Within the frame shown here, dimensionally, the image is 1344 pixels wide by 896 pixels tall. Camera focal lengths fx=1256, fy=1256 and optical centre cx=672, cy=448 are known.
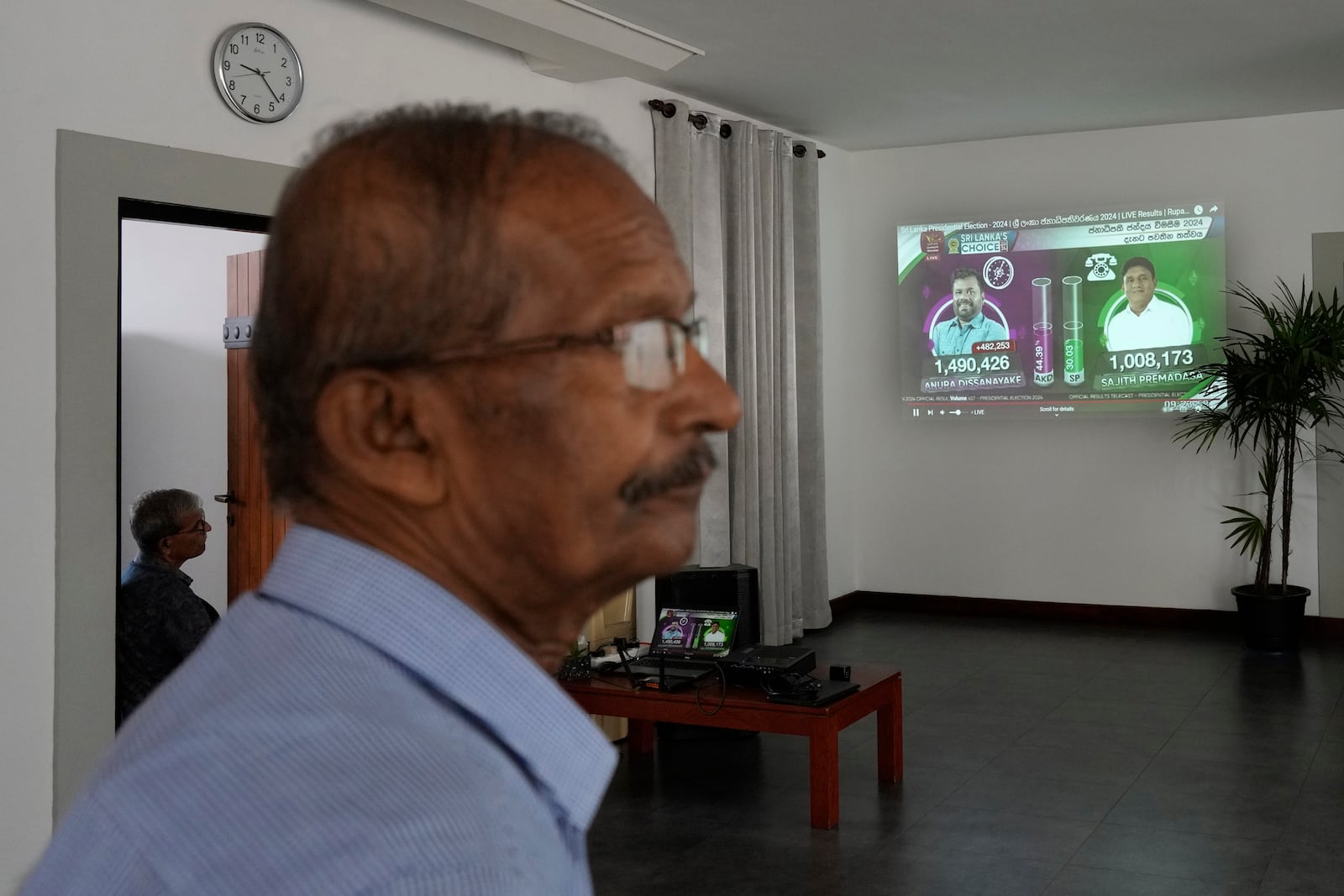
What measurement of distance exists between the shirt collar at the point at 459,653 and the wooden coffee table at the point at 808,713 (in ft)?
10.9

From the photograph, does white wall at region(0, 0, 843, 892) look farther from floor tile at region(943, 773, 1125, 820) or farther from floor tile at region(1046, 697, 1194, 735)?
floor tile at region(1046, 697, 1194, 735)

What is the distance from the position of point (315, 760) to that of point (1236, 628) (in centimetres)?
760

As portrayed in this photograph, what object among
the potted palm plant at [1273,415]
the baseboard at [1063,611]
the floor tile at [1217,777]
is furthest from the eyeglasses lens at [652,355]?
the baseboard at [1063,611]

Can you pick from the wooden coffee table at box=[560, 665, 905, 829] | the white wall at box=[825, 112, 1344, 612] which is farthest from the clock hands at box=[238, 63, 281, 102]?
the white wall at box=[825, 112, 1344, 612]

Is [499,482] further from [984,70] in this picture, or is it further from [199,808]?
[984,70]

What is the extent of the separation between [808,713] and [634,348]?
140 inches

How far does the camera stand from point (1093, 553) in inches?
299

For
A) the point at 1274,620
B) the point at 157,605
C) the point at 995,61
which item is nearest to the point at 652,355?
the point at 157,605

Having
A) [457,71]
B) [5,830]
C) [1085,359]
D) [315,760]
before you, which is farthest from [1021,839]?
[1085,359]

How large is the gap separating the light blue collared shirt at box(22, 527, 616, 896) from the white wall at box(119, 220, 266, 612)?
6022mm

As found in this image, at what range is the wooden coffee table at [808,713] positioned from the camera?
396 centimetres

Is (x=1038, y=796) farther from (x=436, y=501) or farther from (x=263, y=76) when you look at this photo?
(x=436, y=501)

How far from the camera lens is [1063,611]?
7676 millimetres

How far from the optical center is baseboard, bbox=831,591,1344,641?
7.08 meters
